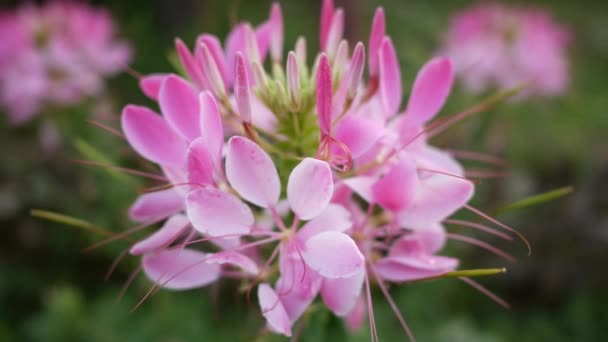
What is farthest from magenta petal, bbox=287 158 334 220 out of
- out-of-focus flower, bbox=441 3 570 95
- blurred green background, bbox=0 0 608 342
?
out-of-focus flower, bbox=441 3 570 95

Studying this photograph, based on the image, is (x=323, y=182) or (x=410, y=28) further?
(x=410, y=28)

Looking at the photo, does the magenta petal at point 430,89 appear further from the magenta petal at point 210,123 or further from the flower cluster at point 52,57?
the flower cluster at point 52,57

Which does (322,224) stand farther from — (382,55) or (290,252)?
(382,55)

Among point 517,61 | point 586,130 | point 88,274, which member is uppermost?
point 517,61

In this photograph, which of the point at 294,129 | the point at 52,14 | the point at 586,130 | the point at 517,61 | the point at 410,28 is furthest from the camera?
the point at 586,130

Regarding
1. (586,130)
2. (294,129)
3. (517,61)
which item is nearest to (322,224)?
(294,129)

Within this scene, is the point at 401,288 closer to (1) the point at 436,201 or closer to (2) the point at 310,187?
(1) the point at 436,201
